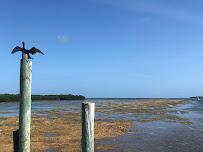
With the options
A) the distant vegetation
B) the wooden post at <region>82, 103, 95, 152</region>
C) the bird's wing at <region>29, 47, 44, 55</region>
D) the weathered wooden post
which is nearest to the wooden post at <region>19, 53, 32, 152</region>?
the weathered wooden post

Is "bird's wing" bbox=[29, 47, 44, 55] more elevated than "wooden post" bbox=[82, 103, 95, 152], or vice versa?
"bird's wing" bbox=[29, 47, 44, 55]

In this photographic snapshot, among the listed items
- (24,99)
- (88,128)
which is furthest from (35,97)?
(24,99)

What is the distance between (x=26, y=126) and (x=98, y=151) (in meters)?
9.49

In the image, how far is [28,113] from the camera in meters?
10.4

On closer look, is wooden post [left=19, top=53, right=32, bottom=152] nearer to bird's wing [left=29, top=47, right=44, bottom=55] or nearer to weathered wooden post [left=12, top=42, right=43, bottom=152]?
weathered wooden post [left=12, top=42, right=43, bottom=152]

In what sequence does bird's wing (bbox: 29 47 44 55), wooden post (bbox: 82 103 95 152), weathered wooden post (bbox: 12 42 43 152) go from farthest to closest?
wooden post (bbox: 82 103 95 152) < weathered wooden post (bbox: 12 42 43 152) < bird's wing (bbox: 29 47 44 55)

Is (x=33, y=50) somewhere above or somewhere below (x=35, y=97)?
below

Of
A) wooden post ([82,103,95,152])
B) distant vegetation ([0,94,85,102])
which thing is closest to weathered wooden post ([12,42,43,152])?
wooden post ([82,103,95,152])

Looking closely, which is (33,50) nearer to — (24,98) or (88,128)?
(24,98)

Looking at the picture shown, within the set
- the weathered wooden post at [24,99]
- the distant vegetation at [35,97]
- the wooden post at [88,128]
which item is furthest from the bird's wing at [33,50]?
the distant vegetation at [35,97]

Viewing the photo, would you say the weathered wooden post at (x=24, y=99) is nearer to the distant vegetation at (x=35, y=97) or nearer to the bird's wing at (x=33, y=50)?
the bird's wing at (x=33, y=50)

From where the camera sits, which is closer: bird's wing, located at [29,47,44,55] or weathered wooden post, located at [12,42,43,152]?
bird's wing, located at [29,47,44,55]

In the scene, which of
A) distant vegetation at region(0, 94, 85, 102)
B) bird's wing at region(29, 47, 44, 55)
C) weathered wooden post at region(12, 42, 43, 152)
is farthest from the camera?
distant vegetation at region(0, 94, 85, 102)

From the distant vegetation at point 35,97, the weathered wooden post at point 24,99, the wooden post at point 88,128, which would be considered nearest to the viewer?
the weathered wooden post at point 24,99
